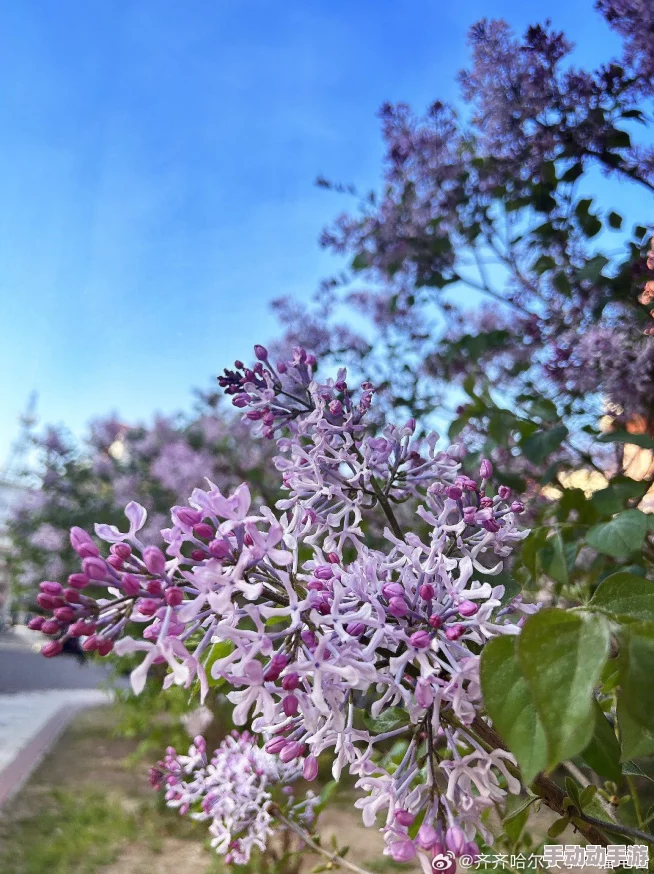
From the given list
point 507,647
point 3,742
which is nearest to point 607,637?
point 507,647

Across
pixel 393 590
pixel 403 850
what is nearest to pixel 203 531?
pixel 393 590

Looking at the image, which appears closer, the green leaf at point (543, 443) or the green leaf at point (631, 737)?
the green leaf at point (631, 737)

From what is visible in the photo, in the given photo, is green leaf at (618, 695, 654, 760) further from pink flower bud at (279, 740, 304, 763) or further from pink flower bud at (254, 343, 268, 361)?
pink flower bud at (254, 343, 268, 361)

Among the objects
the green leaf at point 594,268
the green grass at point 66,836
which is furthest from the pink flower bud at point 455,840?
the green grass at point 66,836

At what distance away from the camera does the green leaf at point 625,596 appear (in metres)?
0.34

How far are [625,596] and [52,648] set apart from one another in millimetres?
298

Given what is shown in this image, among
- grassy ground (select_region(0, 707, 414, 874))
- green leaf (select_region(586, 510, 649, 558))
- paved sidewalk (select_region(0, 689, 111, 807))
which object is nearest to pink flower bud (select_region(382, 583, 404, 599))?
green leaf (select_region(586, 510, 649, 558))

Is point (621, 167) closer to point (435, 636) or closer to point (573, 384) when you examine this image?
point (573, 384)

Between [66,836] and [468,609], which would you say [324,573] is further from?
[66,836]

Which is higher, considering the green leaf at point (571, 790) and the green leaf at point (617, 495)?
the green leaf at point (617, 495)

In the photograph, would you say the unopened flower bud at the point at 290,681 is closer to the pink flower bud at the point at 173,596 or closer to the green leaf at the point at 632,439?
the pink flower bud at the point at 173,596

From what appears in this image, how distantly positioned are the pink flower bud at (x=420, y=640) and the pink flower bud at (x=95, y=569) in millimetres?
155

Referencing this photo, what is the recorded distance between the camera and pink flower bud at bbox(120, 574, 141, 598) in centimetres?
31

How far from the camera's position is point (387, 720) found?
1.46 ft
